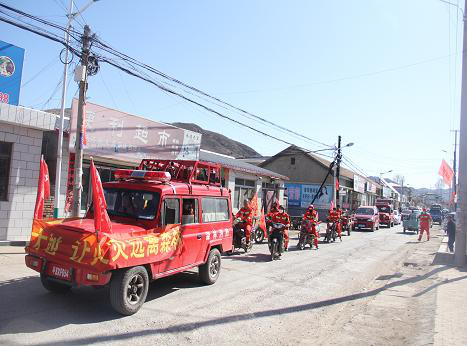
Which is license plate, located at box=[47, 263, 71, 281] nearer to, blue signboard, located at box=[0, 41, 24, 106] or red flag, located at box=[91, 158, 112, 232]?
red flag, located at box=[91, 158, 112, 232]

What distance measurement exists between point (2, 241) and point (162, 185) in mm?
7622

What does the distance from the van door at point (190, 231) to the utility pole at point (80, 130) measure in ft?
16.6

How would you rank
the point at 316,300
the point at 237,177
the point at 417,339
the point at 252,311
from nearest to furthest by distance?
the point at 417,339
the point at 252,311
the point at 316,300
the point at 237,177

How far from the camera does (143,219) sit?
7.07 m

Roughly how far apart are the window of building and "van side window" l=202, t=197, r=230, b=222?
7393 mm

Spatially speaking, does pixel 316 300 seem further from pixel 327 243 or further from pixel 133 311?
pixel 327 243

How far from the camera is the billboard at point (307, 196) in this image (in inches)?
1597

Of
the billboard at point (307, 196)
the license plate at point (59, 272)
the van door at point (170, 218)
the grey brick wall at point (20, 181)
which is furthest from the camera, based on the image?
the billboard at point (307, 196)

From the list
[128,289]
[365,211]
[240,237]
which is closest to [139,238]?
[128,289]

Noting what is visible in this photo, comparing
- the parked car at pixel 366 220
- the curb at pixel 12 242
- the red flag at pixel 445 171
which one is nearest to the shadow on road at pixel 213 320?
the curb at pixel 12 242

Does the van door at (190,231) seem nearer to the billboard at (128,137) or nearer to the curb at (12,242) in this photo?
the curb at (12,242)

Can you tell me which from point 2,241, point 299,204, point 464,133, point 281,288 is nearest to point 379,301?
point 281,288

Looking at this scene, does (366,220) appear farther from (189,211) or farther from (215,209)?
(189,211)

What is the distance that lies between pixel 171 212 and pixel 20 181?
25.1 ft
